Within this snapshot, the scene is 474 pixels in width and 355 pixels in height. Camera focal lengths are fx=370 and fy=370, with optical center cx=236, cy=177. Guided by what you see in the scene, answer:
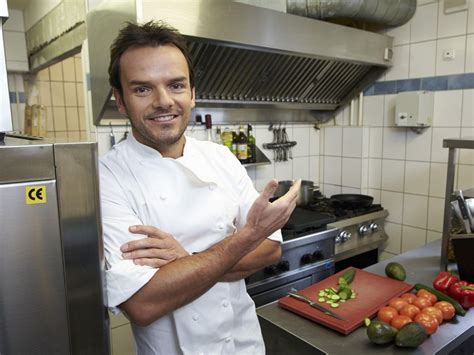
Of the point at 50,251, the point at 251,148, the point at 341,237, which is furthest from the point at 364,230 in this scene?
the point at 50,251

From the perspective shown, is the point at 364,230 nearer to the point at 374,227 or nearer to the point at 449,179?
the point at 374,227

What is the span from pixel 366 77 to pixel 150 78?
2091 millimetres

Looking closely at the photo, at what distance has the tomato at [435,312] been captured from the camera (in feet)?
3.55

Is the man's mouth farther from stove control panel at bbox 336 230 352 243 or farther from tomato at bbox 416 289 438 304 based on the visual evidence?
stove control panel at bbox 336 230 352 243

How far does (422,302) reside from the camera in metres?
1.15

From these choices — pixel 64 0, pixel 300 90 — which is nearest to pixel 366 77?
pixel 300 90

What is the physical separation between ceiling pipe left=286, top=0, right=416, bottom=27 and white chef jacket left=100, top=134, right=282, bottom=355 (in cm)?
152

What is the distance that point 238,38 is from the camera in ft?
5.74

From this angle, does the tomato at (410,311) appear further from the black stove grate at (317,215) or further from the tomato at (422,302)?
the black stove grate at (317,215)

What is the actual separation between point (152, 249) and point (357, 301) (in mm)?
751

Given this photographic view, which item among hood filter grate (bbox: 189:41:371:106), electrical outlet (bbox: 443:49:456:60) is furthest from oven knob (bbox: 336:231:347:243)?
electrical outlet (bbox: 443:49:456:60)

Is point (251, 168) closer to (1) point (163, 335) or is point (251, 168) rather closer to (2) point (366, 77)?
(2) point (366, 77)

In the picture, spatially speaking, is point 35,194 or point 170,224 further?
point 170,224

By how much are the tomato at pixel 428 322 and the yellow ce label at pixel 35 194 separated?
1.00m
